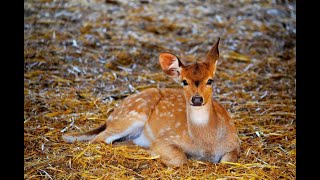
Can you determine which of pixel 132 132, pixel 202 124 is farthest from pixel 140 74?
pixel 202 124

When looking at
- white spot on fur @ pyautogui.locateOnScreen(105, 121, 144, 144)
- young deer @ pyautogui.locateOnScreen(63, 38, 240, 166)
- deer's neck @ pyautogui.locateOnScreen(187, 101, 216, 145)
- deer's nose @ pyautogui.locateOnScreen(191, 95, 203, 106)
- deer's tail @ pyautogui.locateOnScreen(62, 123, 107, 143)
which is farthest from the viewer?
white spot on fur @ pyautogui.locateOnScreen(105, 121, 144, 144)

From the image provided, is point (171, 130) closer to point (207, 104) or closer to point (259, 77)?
point (207, 104)

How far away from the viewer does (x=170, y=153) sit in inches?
213

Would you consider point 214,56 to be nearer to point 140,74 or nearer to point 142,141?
point 142,141

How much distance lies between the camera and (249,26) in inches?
396

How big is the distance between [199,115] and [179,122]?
41 centimetres

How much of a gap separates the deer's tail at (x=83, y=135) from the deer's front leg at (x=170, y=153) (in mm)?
696

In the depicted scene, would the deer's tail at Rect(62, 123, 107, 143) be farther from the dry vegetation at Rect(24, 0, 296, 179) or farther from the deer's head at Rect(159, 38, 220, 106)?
the deer's head at Rect(159, 38, 220, 106)

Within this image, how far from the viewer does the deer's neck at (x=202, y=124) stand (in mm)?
5449

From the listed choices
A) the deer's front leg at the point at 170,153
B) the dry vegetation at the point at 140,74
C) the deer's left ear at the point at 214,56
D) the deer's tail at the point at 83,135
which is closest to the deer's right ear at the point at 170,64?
the deer's left ear at the point at 214,56

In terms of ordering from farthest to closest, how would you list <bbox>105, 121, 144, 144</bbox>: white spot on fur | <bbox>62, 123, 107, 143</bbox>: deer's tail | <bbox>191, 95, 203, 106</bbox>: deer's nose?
<bbox>105, 121, 144, 144</bbox>: white spot on fur → <bbox>62, 123, 107, 143</bbox>: deer's tail → <bbox>191, 95, 203, 106</bbox>: deer's nose

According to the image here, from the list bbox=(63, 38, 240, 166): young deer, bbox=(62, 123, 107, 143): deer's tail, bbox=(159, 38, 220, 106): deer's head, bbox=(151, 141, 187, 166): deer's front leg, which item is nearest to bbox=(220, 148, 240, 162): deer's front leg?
bbox=(63, 38, 240, 166): young deer

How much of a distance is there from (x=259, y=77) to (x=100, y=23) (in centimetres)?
293

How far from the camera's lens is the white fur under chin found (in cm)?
541
